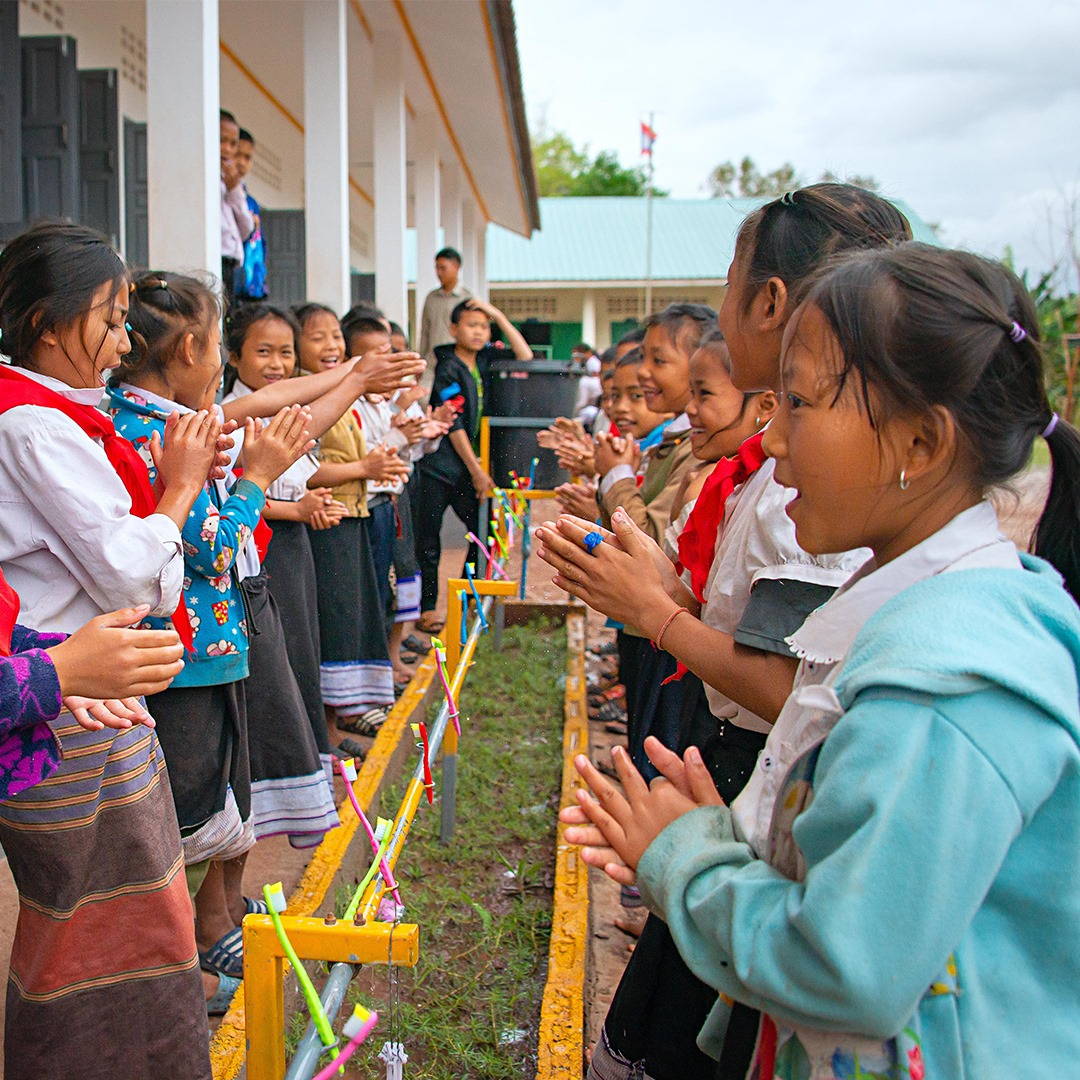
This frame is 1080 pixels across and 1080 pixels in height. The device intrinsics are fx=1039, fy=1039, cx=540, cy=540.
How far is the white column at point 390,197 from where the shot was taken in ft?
27.7

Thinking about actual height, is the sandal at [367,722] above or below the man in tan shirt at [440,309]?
below

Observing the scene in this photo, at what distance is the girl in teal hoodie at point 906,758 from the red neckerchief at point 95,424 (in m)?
1.21

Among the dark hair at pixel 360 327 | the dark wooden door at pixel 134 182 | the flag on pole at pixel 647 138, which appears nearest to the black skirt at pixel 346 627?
the dark hair at pixel 360 327

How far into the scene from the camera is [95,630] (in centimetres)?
157

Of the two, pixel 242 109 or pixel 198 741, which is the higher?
pixel 242 109

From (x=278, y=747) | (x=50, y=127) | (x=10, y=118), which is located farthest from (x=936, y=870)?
(x=50, y=127)

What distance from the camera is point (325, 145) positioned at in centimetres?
658

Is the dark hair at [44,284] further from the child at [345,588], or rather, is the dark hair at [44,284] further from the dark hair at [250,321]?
the child at [345,588]

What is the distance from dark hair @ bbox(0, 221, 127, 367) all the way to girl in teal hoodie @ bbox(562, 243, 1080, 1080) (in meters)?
1.40

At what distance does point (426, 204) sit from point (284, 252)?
1.72m

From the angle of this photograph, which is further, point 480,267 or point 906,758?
point 480,267

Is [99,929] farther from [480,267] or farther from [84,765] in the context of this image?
[480,267]

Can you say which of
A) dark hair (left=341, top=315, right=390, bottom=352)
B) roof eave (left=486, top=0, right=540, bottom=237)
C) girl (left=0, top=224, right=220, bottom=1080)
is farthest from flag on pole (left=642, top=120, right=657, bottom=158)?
girl (left=0, top=224, right=220, bottom=1080)

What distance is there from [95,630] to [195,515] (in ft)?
2.70
